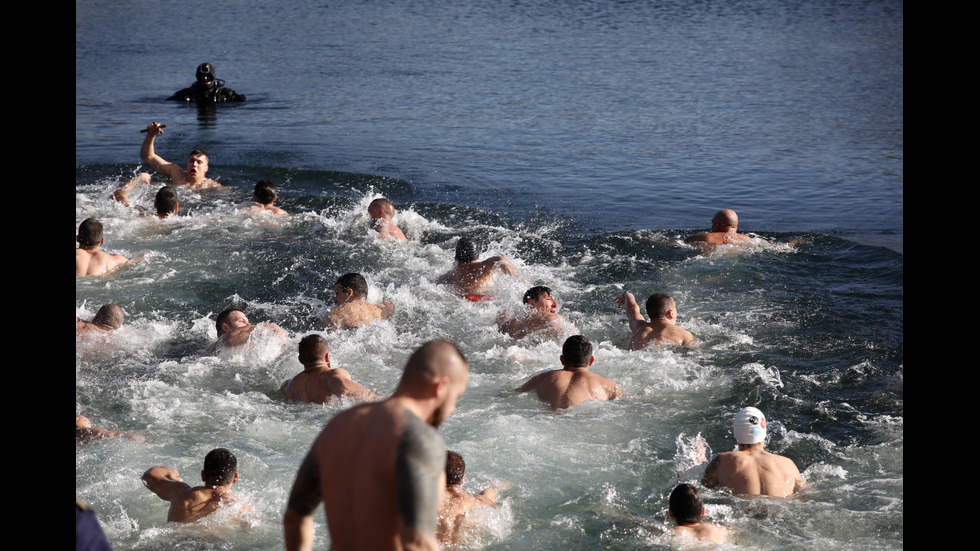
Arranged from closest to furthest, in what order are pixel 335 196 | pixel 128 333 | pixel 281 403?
pixel 281 403
pixel 128 333
pixel 335 196

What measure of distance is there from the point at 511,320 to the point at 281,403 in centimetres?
288

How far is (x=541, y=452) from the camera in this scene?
7996mm

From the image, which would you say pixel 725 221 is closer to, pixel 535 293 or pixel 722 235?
pixel 722 235

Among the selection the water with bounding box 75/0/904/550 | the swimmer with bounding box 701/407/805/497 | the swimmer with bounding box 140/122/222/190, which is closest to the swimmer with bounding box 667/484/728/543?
the water with bounding box 75/0/904/550

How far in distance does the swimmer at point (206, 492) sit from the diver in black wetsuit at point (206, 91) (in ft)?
66.4

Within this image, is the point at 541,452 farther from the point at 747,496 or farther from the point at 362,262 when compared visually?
the point at 362,262

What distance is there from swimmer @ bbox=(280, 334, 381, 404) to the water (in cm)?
18

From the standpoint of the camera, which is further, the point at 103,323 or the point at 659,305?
the point at 659,305

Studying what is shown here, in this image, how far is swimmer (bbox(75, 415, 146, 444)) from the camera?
25.5 feet

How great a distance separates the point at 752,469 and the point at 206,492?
397 cm

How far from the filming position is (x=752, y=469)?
7.11 m

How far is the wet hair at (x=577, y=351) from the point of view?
8641 mm

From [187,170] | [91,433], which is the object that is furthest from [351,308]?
[187,170]

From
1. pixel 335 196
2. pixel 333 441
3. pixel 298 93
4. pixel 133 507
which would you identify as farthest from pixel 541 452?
pixel 298 93
